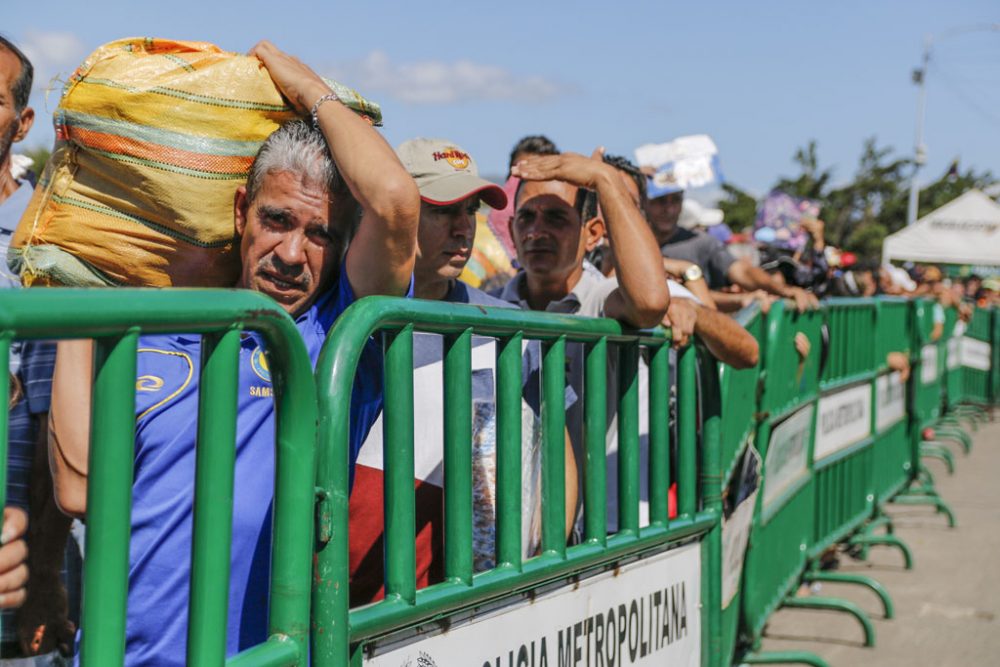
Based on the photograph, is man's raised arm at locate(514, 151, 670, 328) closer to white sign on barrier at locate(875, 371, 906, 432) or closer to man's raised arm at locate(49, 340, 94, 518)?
man's raised arm at locate(49, 340, 94, 518)

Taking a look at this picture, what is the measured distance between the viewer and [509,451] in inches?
98.0

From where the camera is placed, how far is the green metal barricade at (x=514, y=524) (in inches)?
77.7

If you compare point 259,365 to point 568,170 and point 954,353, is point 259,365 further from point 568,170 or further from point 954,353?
point 954,353

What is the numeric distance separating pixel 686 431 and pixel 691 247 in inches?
130

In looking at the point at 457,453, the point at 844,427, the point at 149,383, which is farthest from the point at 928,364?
the point at 149,383

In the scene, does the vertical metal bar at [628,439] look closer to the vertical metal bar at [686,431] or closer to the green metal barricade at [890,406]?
the vertical metal bar at [686,431]

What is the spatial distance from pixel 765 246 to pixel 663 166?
1484 millimetres

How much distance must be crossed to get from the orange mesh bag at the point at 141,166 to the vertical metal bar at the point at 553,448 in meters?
0.77

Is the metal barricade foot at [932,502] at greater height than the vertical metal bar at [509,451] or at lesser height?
lesser

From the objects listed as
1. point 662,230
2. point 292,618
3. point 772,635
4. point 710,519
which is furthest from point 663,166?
point 292,618

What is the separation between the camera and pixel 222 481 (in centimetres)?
167

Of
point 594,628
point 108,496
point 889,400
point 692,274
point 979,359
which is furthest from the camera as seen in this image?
point 979,359

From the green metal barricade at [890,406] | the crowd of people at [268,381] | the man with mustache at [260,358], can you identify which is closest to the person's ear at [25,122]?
the crowd of people at [268,381]

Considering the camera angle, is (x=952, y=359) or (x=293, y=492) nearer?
(x=293, y=492)
